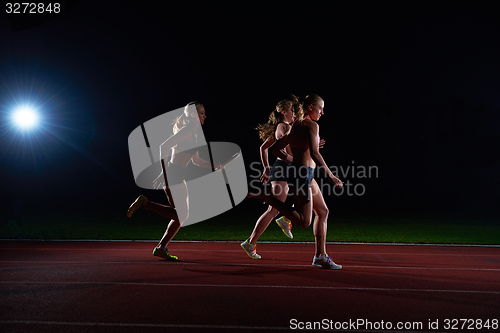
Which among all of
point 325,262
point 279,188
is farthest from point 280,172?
point 325,262

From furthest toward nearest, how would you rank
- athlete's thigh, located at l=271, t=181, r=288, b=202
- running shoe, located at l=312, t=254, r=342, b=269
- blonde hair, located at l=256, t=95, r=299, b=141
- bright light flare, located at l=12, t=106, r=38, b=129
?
bright light flare, located at l=12, t=106, r=38, b=129 → blonde hair, located at l=256, t=95, r=299, b=141 → athlete's thigh, located at l=271, t=181, r=288, b=202 → running shoe, located at l=312, t=254, r=342, b=269

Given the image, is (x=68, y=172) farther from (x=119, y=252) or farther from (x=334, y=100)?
(x=119, y=252)

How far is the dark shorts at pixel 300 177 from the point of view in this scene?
17.6ft

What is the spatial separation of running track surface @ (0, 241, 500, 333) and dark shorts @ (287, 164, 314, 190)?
4.00ft

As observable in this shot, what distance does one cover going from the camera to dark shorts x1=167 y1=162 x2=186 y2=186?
5.93 metres

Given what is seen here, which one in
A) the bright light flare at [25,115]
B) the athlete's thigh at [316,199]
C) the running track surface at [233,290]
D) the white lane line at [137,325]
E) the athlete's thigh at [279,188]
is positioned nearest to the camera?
the white lane line at [137,325]

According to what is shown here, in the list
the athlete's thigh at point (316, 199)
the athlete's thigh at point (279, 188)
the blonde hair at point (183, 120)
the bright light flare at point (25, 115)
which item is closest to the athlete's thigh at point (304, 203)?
the athlete's thigh at point (316, 199)

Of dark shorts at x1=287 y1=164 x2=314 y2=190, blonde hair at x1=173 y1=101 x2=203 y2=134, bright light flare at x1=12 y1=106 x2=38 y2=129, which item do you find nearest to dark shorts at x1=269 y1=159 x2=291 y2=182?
dark shorts at x1=287 y1=164 x2=314 y2=190

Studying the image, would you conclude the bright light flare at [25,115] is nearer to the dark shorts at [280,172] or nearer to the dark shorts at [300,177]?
the dark shorts at [280,172]

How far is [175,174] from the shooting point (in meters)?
5.95

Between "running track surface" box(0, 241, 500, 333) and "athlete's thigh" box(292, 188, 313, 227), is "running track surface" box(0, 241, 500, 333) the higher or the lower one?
the lower one

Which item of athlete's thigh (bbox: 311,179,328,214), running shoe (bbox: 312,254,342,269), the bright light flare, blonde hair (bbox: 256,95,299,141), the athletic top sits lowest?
running shoe (bbox: 312,254,342,269)

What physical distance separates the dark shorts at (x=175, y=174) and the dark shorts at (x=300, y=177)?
164cm

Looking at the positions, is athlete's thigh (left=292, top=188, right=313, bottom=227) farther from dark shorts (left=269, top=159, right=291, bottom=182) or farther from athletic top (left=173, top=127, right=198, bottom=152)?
athletic top (left=173, top=127, right=198, bottom=152)
